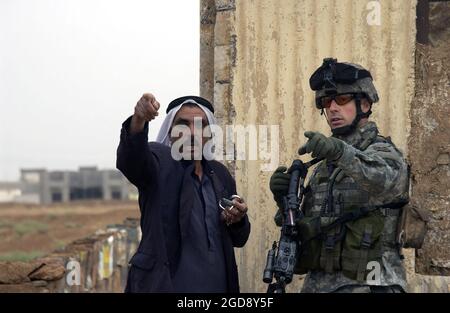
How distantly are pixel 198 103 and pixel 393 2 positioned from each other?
1.65 metres

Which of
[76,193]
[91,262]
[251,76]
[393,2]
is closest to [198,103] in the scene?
[251,76]

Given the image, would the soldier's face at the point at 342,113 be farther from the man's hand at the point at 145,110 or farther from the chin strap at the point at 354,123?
the man's hand at the point at 145,110

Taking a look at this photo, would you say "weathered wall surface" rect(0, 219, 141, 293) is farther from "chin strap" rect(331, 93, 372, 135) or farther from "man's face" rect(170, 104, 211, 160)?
"chin strap" rect(331, 93, 372, 135)

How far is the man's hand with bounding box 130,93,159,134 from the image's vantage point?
10.1 feet

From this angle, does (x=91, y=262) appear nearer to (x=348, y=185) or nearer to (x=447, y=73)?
(x=447, y=73)

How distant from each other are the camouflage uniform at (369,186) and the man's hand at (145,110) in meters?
0.77

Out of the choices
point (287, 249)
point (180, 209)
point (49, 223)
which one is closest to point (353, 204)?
point (287, 249)

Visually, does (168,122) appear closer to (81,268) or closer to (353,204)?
(353,204)

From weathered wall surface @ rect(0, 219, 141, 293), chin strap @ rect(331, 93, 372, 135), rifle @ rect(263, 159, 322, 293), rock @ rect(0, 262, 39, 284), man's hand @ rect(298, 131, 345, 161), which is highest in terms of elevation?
chin strap @ rect(331, 93, 372, 135)

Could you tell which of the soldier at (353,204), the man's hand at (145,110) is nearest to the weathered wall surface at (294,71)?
the soldier at (353,204)

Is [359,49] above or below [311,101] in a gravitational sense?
above

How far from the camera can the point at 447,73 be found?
15.1 ft

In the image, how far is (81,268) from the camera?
862 centimetres

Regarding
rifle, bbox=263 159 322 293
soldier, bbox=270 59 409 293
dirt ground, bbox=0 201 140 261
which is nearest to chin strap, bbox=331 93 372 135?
soldier, bbox=270 59 409 293
